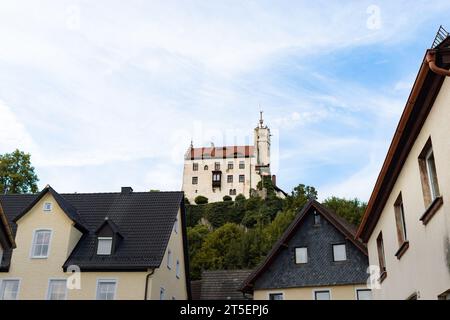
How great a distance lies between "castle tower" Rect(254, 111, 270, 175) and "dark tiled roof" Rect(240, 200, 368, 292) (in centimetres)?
7221

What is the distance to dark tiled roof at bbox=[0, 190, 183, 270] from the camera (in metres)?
24.2

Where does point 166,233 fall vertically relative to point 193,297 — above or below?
above

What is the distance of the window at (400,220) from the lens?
1376 cm

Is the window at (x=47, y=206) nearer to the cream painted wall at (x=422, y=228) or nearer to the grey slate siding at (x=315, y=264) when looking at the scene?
the grey slate siding at (x=315, y=264)

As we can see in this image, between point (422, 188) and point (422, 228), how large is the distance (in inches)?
36.3

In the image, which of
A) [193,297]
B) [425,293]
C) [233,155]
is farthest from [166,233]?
[233,155]

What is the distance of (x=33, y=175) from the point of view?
1590 inches

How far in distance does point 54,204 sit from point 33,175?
16.1 metres

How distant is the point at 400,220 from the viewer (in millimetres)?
13992

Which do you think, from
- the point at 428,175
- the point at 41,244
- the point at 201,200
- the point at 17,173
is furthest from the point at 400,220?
the point at 201,200

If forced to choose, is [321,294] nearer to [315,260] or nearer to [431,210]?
[315,260]

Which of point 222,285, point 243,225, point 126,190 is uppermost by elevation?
point 243,225

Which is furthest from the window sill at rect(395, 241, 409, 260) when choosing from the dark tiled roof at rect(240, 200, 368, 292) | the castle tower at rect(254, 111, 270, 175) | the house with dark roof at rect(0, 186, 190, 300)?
the castle tower at rect(254, 111, 270, 175)
